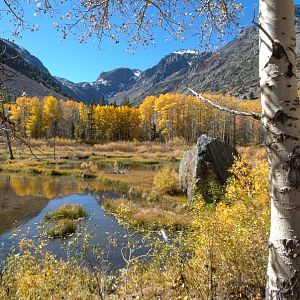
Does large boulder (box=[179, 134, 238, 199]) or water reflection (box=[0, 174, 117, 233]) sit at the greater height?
large boulder (box=[179, 134, 238, 199])

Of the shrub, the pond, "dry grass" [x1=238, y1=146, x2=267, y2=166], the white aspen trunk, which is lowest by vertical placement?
the pond

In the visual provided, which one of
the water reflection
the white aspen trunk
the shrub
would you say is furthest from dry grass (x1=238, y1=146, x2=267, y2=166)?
the white aspen trunk

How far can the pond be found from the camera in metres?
13.4

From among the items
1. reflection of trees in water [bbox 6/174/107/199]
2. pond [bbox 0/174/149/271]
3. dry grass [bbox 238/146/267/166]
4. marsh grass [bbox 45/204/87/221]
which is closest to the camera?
pond [bbox 0/174/149/271]

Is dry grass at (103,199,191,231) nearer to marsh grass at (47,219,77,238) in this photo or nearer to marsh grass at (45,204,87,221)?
marsh grass at (45,204,87,221)

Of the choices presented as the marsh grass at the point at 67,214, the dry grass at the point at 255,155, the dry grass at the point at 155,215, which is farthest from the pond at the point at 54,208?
the dry grass at the point at 255,155

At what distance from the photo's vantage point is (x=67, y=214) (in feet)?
61.6

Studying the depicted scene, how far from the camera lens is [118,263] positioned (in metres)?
11.9

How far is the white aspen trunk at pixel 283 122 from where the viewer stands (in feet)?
8.20

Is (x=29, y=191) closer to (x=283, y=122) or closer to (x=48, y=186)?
(x=48, y=186)

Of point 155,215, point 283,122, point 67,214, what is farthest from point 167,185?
point 283,122

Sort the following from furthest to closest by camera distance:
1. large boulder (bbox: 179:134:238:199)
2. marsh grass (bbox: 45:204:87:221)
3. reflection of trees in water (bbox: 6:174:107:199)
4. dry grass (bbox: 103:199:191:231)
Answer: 1. reflection of trees in water (bbox: 6:174:107:199)
2. large boulder (bbox: 179:134:238:199)
3. marsh grass (bbox: 45:204:87:221)
4. dry grass (bbox: 103:199:191:231)

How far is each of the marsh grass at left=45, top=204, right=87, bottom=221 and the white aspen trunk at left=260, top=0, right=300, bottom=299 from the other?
16.6m

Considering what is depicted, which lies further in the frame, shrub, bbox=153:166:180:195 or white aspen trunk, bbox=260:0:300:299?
shrub, bbox=153:166:180:195
